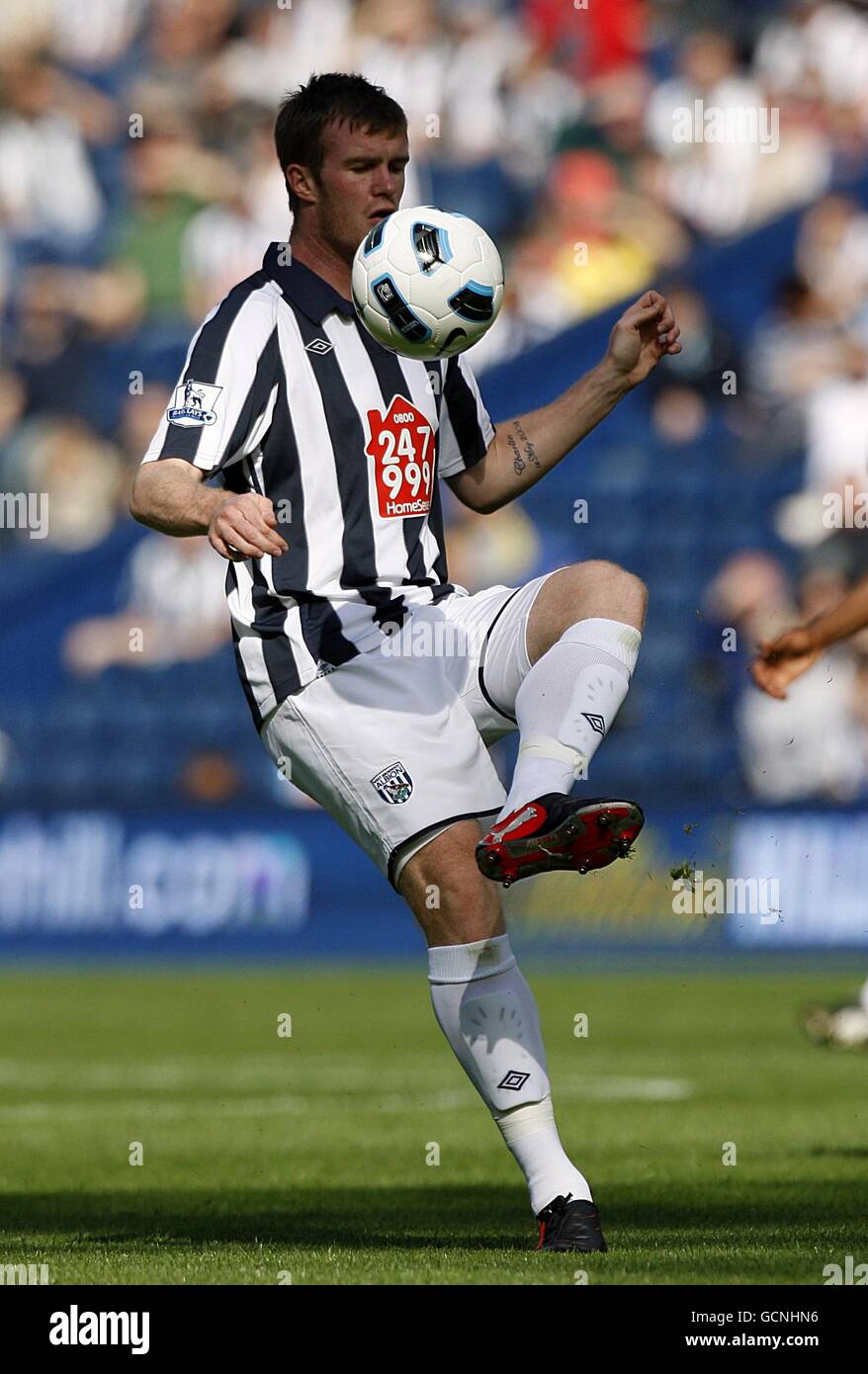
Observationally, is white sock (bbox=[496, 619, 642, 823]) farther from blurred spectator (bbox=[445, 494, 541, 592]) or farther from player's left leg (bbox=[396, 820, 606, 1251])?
blurred spectator (bbox=[445, 494, 541, 592])

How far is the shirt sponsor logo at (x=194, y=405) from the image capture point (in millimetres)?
4648

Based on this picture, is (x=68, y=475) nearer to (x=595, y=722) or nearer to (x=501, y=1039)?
(x=501, y=1039)

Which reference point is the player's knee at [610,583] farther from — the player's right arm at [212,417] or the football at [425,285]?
the player's right arm at [212,417]

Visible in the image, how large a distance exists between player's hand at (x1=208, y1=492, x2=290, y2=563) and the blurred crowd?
974cm

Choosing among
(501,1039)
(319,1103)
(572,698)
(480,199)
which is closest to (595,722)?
(572,698)

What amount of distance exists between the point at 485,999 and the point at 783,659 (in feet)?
4.00

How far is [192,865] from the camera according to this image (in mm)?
13516

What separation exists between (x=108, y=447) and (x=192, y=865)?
352 cm

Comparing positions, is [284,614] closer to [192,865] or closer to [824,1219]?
[824,1219]

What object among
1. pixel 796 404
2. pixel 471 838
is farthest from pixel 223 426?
pixel 796 404

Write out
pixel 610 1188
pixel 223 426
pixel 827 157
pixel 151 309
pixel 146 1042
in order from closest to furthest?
pixel 223 426 → pixel 610 1188 → pixel 146 1042 → pixel 827 157 → pixel 151 309

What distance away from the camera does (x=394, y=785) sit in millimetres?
4750

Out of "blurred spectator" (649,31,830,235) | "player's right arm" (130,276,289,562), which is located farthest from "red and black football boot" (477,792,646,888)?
"blurred spectator" (649,31,830,235)

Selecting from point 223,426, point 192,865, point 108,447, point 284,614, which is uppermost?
point 108,447
